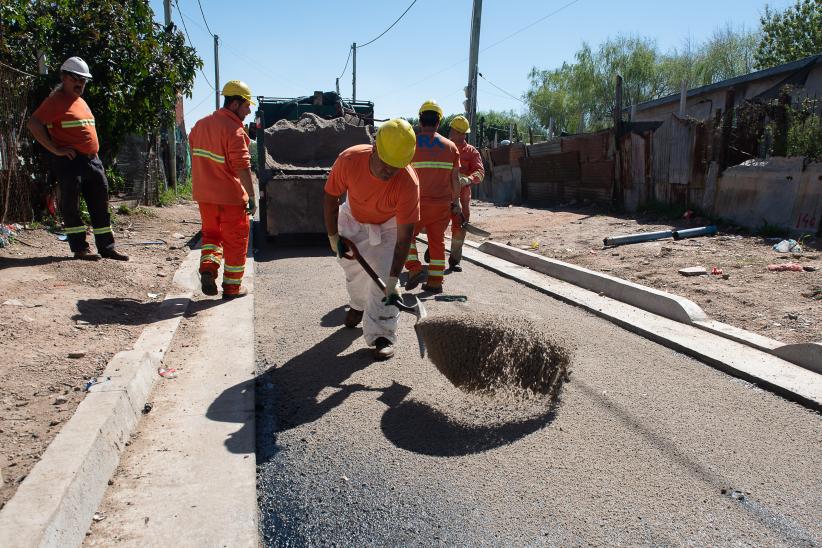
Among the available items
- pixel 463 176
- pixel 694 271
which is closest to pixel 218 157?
pixel 463 176

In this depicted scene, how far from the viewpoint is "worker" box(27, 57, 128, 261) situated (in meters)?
5.98

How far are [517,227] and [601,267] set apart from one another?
4.50 m

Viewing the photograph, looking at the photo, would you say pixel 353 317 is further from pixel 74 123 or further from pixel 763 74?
pixel 763 74

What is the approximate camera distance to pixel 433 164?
6.46m

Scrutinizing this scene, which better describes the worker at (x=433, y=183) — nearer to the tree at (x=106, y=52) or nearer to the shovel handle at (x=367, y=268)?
the shovel handle at (x=367, y=268)

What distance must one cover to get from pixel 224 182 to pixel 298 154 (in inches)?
171

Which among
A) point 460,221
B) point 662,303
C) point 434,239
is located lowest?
point 662,303

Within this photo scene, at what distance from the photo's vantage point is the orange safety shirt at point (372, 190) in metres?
3.99

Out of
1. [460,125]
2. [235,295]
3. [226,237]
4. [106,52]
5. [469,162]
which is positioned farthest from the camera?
[106,52]

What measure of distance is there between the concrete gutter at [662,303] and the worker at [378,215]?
102 inches

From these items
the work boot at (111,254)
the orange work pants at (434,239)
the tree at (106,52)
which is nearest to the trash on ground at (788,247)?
the orange work pants at (434,239)

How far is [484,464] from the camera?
113 inches

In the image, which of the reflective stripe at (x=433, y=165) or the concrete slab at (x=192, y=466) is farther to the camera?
the reflective stripe at (x=433, y=165)

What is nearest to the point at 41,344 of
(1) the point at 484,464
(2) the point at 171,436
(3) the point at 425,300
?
(2) the point at 171,436
